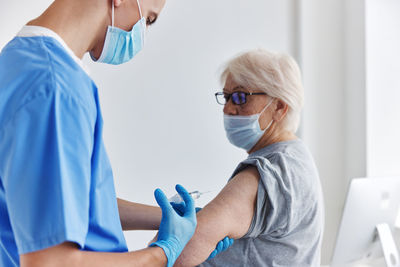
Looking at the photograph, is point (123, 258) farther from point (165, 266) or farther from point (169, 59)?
point (169, 59)

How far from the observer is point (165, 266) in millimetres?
929

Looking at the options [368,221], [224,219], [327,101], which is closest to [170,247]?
[224,219]

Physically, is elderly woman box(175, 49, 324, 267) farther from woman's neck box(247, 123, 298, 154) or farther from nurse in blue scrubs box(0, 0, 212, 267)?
nurse in blue scrubs box(0, 0, 212, 267)

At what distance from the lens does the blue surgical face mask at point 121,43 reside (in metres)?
0.99

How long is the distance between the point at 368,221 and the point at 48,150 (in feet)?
5.25

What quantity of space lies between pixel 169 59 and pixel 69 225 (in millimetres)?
1816

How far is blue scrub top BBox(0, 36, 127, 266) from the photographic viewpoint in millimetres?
714

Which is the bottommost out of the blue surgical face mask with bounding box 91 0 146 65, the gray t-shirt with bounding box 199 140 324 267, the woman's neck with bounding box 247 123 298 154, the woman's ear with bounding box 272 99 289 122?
the gray t-shirt with bounding box 199 140 324 267

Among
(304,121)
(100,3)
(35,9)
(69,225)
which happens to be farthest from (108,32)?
(304,121)

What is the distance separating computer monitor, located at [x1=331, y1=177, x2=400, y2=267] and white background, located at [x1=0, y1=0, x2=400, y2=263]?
682 mm

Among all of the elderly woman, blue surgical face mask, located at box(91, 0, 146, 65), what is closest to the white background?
the elderly woman

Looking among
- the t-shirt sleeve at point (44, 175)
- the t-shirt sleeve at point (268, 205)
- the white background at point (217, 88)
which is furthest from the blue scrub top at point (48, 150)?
the white background at point (217, 88)

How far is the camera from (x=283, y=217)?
1.28m

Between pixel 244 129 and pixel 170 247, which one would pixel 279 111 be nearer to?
pixel 244 129
